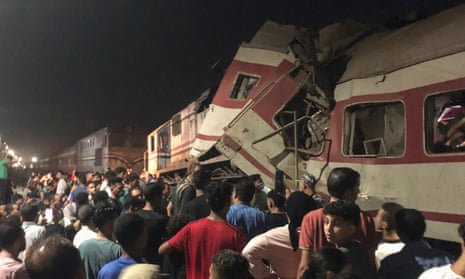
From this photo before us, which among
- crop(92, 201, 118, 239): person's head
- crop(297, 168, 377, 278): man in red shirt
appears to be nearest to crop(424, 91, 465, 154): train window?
crop(297, 168, 377, 278): man in red shirt

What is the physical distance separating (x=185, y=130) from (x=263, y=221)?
1079 cm

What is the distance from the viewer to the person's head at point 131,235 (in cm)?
298

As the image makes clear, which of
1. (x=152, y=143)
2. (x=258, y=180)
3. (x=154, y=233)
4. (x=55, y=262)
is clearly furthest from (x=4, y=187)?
(x=55, y=262)

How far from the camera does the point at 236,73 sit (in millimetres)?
8688

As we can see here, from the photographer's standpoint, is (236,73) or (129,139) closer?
(236,73)

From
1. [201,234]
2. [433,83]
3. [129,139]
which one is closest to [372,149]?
[433,83]

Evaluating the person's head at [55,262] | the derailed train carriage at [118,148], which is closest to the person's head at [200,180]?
the person's head at [55,262]

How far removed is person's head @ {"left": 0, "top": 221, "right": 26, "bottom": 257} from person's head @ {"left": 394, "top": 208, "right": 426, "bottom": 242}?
2839 millimetres

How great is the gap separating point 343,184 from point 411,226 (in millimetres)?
551

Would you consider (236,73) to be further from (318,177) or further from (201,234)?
(201,234)

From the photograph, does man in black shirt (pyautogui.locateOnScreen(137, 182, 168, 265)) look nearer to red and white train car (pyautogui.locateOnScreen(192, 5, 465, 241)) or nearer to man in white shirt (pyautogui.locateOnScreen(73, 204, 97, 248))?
man in white shirt (pyautogui.locateOnScreen(73, 204, 97, 248))

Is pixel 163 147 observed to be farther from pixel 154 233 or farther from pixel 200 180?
pixel 154 233

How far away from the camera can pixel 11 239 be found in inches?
145

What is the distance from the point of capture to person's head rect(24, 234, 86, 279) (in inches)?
89.5
